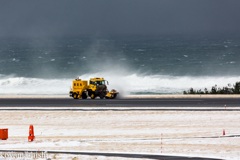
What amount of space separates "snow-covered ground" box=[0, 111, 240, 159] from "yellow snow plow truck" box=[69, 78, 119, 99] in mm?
15465

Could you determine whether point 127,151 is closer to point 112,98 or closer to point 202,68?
point 112,98

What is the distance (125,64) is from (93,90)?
6328cm

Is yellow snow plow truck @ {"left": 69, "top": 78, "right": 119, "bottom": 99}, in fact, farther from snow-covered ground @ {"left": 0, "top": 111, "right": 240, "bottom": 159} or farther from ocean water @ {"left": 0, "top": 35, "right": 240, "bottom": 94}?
ocean water @ {"left": 0, "top": 35, "right": 240, "bottom": 94}

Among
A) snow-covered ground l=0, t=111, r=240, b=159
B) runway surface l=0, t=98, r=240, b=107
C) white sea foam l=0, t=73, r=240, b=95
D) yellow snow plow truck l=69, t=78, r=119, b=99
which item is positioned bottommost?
snow-covered ground l=0, t=111, r=240, b=159

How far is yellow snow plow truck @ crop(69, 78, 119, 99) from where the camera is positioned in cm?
4594

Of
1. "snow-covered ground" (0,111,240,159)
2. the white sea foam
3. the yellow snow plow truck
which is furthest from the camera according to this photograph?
the white sea foam

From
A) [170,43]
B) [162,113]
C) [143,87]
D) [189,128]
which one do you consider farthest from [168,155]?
[170,43]

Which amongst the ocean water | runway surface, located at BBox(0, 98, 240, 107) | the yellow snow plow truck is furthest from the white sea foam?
runway surface, located at BBox(0, 98, 240, 107)

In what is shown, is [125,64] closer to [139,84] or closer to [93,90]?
[139,84]

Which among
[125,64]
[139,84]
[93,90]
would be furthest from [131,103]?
[125,64]

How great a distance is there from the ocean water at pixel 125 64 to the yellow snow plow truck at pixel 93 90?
2410 cm

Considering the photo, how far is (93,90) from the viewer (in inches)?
1812

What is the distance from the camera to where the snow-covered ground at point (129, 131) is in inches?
633

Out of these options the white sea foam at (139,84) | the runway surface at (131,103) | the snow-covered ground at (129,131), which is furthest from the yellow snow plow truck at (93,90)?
the white sea foam at (139,84)
